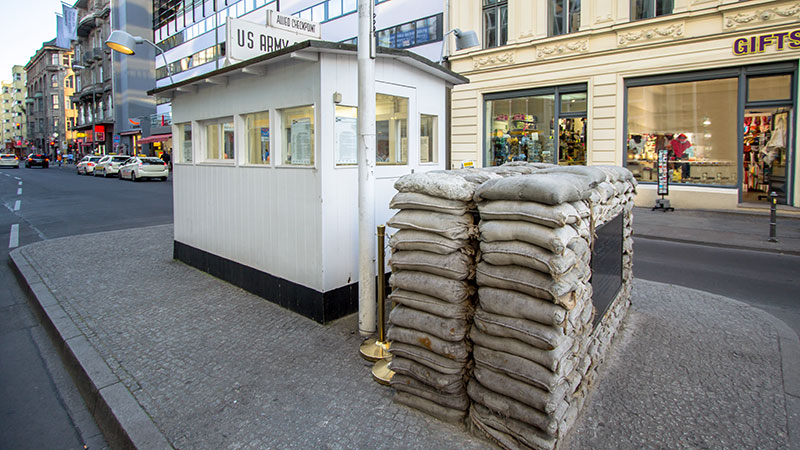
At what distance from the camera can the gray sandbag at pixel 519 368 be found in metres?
2.87

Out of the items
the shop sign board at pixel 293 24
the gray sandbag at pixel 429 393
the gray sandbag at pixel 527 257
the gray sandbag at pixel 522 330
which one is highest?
the shop sign board at pixel 293 24

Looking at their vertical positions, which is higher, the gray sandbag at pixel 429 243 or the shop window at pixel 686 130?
the shop window at pixel 686 130

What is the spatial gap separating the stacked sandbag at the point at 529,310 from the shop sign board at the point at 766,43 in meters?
14.2

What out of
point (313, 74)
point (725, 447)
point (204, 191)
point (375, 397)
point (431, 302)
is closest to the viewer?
point (725, 447)

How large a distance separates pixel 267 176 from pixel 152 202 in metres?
15.0

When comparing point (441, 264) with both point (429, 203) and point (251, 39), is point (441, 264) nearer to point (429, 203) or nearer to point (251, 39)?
point (429, 203)

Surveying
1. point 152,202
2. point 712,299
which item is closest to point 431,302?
point 712,299

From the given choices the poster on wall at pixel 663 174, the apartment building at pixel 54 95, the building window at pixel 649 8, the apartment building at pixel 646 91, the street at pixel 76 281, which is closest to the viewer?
the street at pixel 76 281

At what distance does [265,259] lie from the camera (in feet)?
20.1

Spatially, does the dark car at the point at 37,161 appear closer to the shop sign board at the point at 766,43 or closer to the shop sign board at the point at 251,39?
the shop sign board at the point at 251,39

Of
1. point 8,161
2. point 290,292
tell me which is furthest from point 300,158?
point 8,161

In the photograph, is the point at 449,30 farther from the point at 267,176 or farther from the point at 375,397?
the point at 375,397

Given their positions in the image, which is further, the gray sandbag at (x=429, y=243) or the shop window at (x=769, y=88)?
the shop window at (x=769, y=88)

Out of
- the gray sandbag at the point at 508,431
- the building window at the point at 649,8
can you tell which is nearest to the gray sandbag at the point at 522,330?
the gray sandbag at the point at 508,431
